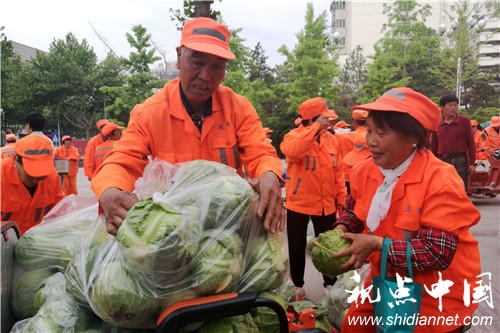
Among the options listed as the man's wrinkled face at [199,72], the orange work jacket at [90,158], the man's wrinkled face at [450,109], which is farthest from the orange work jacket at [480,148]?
the man's wrinkled face at [199,72]

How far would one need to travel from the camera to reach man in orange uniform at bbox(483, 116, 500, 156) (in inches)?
426

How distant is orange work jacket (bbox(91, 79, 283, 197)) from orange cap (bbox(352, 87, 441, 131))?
620mm

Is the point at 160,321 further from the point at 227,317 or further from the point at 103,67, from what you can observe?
the point at 103,67

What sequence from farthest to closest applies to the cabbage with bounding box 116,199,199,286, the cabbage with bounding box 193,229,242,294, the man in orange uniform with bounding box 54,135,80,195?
the man in orange uniform with bounding box 54,135,80,195
the cabbage with bounding box 193,229,242,294
the cabbage with bounding box 116,199,199,286

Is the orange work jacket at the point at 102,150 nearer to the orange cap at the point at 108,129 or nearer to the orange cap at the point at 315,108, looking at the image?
the orange cap at the point at 108,129

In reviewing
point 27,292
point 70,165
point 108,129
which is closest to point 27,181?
point 27,292

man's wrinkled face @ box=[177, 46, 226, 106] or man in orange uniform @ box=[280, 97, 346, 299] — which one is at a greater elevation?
man's wrinkled face @ box=[177, 46, 226, 106]

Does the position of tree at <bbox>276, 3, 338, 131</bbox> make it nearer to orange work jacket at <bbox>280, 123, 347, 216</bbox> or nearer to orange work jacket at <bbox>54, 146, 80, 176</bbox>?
orange work jacket at <bbox>54, 146, 80, 176</bbox>

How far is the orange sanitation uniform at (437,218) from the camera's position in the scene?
1.84 metres

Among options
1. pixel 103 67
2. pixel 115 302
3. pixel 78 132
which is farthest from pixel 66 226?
pixel 78 132

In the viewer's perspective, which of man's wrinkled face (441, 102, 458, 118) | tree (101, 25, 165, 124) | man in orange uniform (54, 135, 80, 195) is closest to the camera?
man's wrinkled face (441, 102, 458, 118)

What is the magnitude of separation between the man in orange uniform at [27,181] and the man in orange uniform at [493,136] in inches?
424

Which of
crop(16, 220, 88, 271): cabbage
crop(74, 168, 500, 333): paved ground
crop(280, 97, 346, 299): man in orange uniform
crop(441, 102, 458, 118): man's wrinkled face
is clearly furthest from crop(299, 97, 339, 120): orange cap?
crop(441, 102, 458, 118): man's wrinkled face

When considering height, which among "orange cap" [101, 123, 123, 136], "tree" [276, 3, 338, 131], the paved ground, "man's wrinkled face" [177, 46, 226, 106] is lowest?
the paved ground
